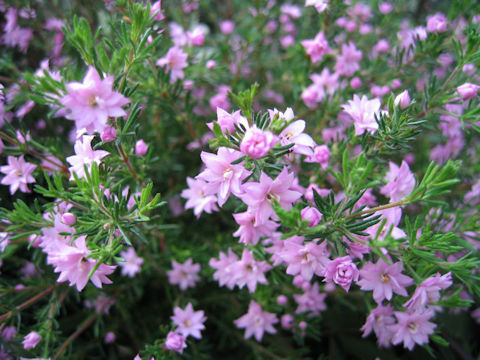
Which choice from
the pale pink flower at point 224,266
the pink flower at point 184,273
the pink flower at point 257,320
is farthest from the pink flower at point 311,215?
the pink flower at point 184,273

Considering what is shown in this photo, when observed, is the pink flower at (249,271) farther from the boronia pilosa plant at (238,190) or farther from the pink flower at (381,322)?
the pink flower at (381,322)

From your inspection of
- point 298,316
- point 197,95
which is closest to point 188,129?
point 197,95

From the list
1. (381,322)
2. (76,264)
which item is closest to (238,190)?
(76,264)

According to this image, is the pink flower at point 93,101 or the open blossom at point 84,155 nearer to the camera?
the pink flower at point 93,101

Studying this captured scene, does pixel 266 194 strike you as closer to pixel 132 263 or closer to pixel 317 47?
pixel 132 263

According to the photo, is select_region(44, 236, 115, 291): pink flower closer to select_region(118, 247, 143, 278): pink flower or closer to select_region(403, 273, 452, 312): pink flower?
select_region(118, 247, 143, 278): pink flower

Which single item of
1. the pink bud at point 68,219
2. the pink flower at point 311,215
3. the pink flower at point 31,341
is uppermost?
the pink flower at point 311,215

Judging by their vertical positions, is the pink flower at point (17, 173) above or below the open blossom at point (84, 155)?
below

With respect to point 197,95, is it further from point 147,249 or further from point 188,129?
point 147,249

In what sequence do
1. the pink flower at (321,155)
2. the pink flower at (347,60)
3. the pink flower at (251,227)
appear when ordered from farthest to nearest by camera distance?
the pink flower at (347,60) < the pink flower at (321,155) < the pink flower at (251,227)
